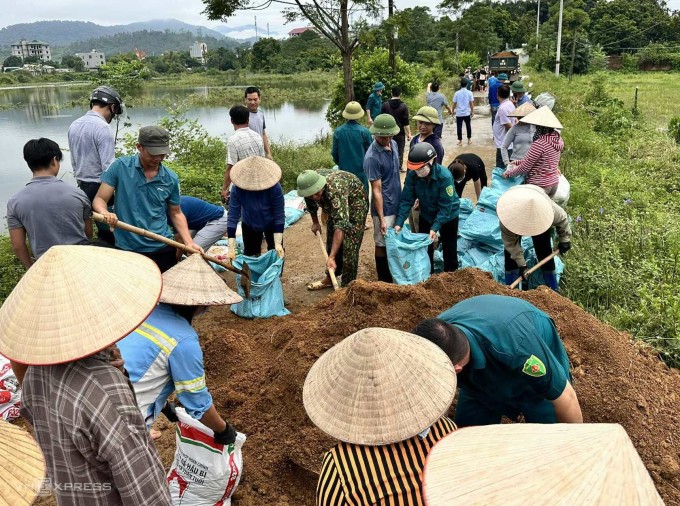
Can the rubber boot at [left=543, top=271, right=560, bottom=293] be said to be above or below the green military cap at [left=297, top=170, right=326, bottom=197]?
below

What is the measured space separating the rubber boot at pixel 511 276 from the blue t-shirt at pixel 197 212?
2707 millimetres

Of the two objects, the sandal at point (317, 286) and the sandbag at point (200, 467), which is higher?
the sandbag at point (200, 467)

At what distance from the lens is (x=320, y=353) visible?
321 centimetres

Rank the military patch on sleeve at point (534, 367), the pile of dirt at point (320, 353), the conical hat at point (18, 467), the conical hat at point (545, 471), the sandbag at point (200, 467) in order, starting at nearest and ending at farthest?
the conical hat at point (545, 471) < the conical hat at point (18, 467) < the military patch on sleeve at point (534, 367) < the sandbag at point (200, 467) < the pile of dirt at point (320, 353)

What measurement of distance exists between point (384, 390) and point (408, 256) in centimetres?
293

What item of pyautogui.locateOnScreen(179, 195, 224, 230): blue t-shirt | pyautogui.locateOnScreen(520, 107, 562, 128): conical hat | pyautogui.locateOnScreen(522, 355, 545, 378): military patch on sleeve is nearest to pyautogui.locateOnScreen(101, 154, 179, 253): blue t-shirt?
pyautogui.locateOnScreen(179, 195, 224, 230): blue t-shirt

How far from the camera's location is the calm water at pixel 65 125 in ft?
38.2

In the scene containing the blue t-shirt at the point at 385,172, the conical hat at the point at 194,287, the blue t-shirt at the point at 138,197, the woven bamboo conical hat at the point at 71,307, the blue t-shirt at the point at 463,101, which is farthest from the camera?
the blue t-shirt at the point at 463,101

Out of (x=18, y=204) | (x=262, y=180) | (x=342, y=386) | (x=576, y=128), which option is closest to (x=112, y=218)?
(x=18, y=204)

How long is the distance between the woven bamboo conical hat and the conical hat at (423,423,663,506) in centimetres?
103

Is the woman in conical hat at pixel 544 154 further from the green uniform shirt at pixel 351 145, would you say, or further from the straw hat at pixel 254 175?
the straw hat at pixel 254 175

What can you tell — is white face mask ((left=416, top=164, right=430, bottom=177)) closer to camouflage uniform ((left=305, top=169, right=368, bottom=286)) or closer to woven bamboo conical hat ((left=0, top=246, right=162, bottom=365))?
camouflage uniform ((left=305, top=169, right=368, bottom=286))

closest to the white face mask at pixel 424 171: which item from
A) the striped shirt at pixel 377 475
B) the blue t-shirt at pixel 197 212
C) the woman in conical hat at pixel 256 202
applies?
the woman in conical hat at pixel 256 202

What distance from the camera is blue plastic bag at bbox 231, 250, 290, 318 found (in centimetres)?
428
